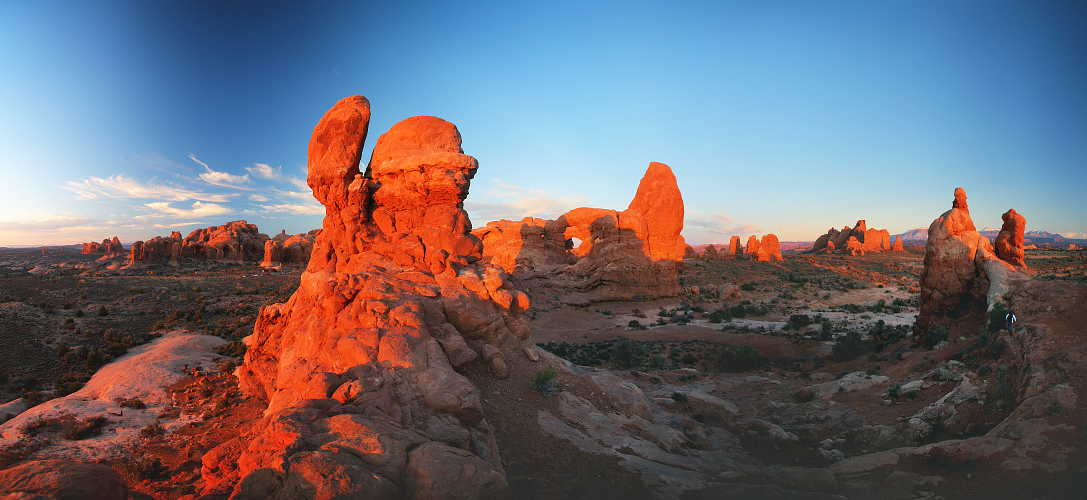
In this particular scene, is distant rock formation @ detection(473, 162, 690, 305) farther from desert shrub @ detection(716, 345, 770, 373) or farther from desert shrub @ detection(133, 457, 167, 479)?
desert shrub @ detection(133, 457, 167, 479)

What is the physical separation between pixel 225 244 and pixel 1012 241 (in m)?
84.0

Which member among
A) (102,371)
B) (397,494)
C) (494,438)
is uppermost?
(397,494)

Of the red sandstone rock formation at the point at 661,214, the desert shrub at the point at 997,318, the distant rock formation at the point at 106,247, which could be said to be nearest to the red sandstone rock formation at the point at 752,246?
the red sandstone rock formation at the point at 661,214

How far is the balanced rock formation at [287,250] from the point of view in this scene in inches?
2504

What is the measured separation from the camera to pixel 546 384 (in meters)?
9.95

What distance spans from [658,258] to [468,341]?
1117 inches

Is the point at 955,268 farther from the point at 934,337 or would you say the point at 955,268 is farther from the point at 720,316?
the point at 720,316

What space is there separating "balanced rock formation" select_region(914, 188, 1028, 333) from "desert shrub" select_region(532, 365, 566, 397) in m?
14.6

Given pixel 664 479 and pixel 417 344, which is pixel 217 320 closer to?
pixel 417 344

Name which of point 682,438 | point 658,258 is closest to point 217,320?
point 682,438

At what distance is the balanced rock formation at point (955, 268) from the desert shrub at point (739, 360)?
5776 millimetres

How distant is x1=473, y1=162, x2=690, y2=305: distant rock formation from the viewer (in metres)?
34.9

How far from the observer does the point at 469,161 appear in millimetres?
12336

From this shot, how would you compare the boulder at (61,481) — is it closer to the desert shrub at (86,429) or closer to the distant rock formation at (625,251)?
the desert shrub at (86,429)
